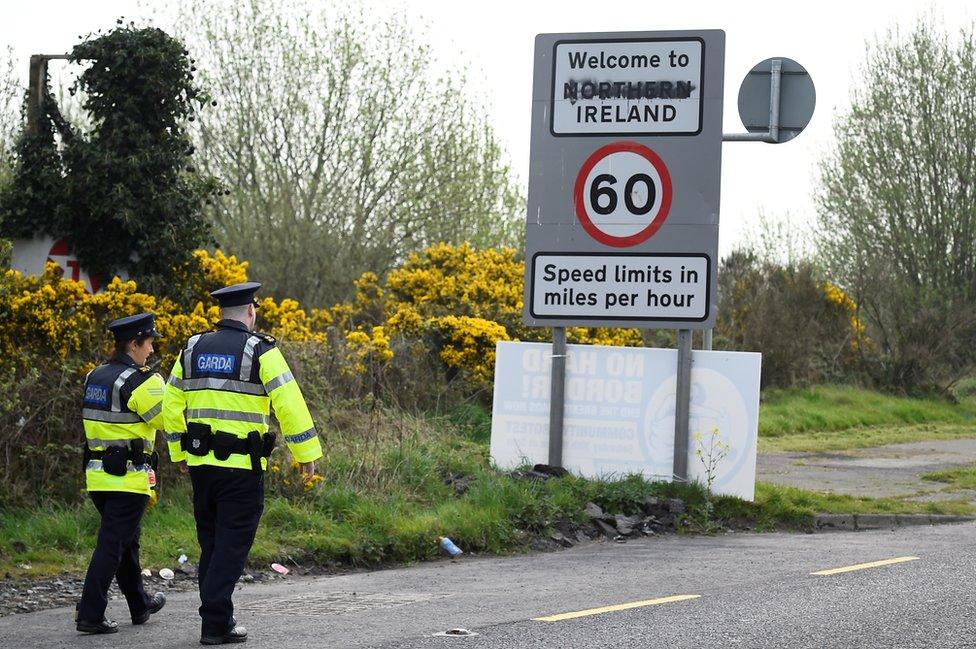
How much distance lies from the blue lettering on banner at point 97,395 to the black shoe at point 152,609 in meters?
1.16

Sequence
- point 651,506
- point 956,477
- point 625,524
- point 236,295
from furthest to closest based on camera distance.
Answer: point 956,477 < point 651,506 < point 625,524 < point 236,295

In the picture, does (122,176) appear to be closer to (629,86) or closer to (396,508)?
(629,86)

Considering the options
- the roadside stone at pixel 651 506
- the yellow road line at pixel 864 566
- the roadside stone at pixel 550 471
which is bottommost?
the yellow road line at pixel 864 566

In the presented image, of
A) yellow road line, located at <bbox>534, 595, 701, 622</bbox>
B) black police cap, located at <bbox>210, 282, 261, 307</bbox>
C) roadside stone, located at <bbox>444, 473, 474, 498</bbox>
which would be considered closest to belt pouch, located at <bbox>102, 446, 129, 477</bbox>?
black police cap, located at <bbox>210, 282, 261, 307</bbox>

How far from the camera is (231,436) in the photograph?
7.29m

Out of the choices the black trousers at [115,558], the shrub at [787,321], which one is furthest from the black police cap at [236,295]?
the shrub at [787,321]

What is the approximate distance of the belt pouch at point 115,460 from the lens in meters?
7.83

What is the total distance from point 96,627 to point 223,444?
132cm

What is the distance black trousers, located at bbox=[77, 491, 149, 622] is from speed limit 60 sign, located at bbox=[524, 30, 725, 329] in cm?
621

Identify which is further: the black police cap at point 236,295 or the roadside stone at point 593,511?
the roadside stone at point 593,511

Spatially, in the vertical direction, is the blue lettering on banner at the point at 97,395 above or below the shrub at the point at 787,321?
below

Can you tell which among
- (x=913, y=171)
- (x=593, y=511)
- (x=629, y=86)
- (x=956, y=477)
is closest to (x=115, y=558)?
(x=593, y=511)

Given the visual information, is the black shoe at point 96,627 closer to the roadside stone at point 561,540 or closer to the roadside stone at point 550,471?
the roadside stone at point 561,540

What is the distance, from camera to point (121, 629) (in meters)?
7.82
